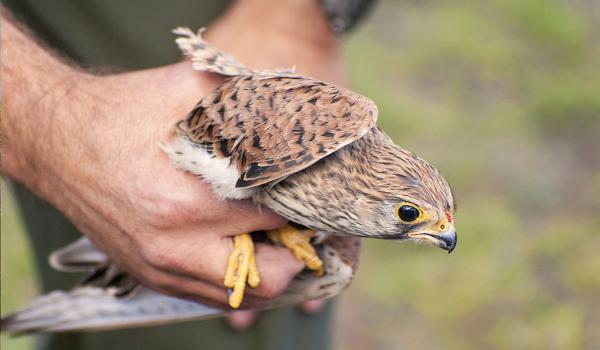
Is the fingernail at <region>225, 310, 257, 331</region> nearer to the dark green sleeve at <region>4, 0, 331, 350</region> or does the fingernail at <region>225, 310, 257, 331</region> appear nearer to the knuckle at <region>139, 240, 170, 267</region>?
the dark green sleeve at <region>4, 0, 331, 350</region>

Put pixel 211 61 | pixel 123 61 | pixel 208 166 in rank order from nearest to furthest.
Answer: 1. pixel 208 166
2. pixel 211 61
3. pixel 123 61

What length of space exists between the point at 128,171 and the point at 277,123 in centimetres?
60

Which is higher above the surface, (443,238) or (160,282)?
(443,238)

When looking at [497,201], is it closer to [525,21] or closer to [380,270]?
[380,270]

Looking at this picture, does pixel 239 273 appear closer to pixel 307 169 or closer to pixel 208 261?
pixel 208 261

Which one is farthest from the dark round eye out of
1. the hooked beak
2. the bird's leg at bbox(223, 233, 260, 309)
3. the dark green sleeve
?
the dark green sleeve

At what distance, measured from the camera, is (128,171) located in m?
2.90

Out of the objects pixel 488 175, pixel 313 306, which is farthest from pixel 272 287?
pixel 488 175

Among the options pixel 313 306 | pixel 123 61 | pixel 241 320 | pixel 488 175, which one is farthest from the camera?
pixel 488 175

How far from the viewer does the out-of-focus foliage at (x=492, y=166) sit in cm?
586

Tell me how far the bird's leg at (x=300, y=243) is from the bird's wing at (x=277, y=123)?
16.1 inches

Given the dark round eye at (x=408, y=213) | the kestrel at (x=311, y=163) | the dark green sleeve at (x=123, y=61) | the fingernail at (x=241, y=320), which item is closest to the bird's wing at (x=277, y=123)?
the kestrel at (x=311, y=163)

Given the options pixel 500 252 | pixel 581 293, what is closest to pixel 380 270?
pixel 500 252

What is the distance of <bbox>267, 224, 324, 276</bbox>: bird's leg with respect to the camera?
2955mm
